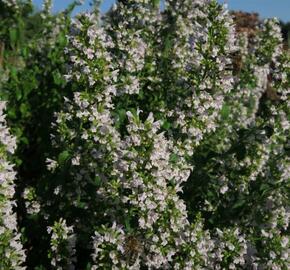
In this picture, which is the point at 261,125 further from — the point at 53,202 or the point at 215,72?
the point at 53,202

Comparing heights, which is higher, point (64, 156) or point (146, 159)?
point (64, 156)

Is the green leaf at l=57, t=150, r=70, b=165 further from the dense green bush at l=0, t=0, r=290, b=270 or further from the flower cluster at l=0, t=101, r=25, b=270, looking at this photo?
the flower cluster at l=0, t=101, r=25, b=270

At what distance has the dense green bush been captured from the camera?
446cm

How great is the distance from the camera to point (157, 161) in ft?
14.0

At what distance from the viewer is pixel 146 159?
4.25m

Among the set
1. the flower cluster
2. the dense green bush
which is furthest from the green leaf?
the flower cluster

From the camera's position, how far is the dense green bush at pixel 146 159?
446 cm

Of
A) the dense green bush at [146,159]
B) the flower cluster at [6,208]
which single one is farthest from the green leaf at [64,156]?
the flower cluster at [6,208]

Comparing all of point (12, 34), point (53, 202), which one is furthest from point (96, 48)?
point (12, 34)

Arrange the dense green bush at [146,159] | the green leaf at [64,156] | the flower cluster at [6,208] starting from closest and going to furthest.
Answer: the flower cluster at [6,208] → the dense green bush at [146,159] → the green leaf at [64,156]

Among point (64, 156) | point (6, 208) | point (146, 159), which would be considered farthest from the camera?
point (64, 156)

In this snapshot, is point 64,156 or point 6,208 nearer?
point 6,208

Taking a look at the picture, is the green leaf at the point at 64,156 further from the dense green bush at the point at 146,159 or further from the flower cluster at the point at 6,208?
the flower cluster at the point at 6,208

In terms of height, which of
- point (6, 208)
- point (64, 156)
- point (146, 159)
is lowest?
point (6, 208)
